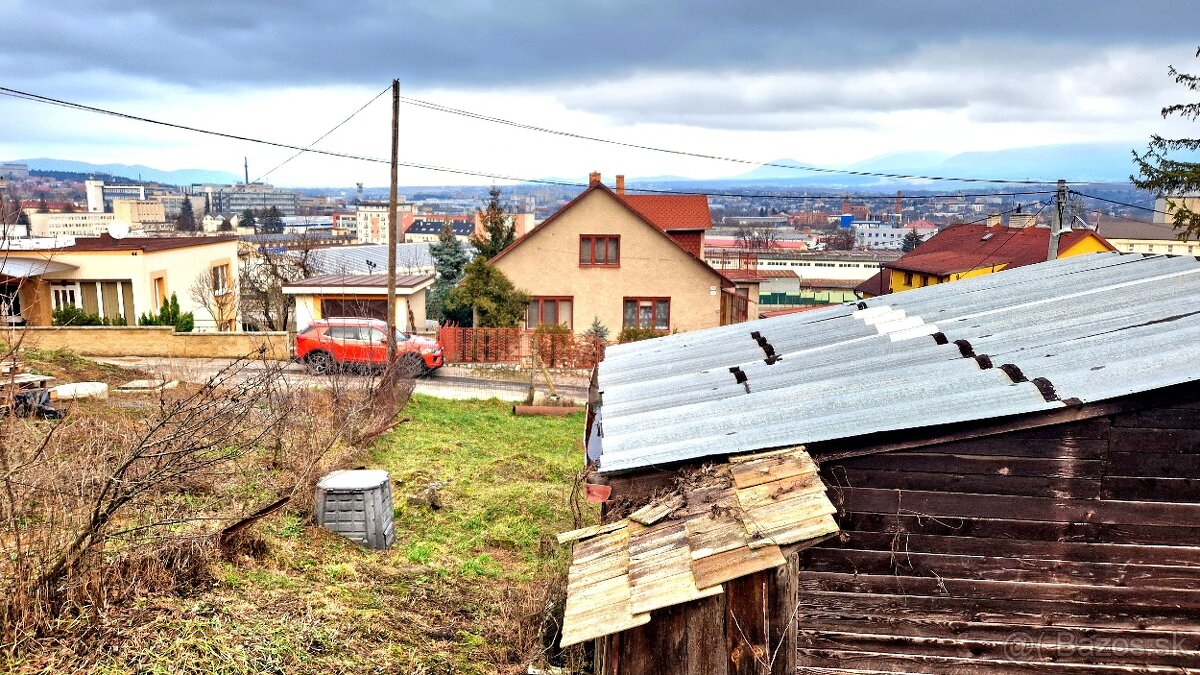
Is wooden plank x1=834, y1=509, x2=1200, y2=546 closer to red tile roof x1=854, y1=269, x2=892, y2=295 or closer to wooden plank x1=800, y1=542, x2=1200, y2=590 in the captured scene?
wooden plank x1=800, y1=542, x2=1200, y2=590

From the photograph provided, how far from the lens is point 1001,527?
527 cm

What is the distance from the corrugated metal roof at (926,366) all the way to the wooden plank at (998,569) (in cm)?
90

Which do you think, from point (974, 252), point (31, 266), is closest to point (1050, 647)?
point (31, 266)

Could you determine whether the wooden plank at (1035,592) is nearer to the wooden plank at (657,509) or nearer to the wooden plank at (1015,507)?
the wooden plank at (1015,507)

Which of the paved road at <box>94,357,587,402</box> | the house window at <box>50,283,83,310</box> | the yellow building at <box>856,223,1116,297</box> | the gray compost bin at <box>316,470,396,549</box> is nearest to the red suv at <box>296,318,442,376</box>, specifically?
the paved road at <box>94,357,587,402</box>

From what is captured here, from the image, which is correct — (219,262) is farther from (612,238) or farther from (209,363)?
(612,238)

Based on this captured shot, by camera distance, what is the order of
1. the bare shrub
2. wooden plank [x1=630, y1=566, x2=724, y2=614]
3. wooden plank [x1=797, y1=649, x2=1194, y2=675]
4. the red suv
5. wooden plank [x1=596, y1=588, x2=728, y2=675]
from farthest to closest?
the red suv < the bare shrub < wooden plank [x1=797, y1=649, x2=1194, y2=675] < wooden plank [x1=596, y1=588, x2=728, y2=675] < wooden plank [x1=630, y1=566, x2=724, y2=614]

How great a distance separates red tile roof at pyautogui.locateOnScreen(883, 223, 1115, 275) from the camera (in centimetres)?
3262

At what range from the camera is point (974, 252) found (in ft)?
121

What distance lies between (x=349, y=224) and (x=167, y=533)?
189262mm

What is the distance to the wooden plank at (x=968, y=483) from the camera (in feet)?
17.0

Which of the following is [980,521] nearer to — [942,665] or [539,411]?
[942,665]

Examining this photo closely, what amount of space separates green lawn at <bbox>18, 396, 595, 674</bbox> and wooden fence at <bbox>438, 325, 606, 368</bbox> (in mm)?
15387

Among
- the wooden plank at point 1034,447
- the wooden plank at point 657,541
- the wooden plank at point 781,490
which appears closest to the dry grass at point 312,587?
the wooden plank at point 657,541
